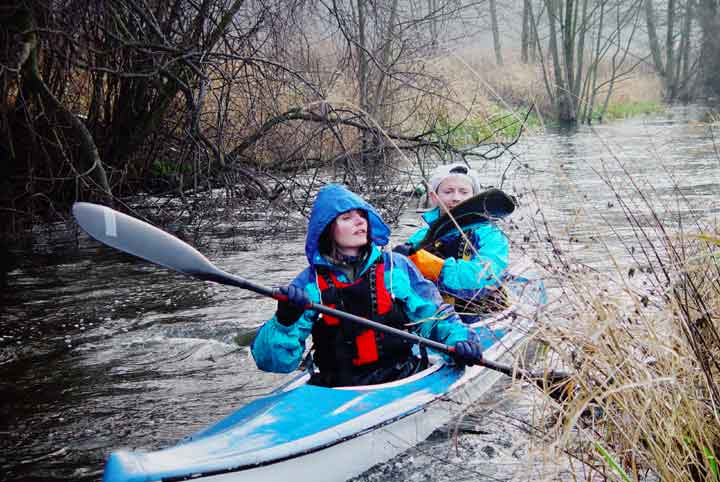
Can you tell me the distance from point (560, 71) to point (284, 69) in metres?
17.1

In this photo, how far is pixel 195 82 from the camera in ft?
24.7

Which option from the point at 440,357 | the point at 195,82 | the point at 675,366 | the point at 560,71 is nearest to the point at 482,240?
the point at 440,357

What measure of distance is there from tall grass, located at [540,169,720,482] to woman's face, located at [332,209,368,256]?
47.0 inches

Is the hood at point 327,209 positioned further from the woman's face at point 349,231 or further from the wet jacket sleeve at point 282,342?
the wet jacket sleeve at point 282,342

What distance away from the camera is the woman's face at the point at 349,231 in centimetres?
364

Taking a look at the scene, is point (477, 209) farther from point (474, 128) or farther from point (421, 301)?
point (474, 128)

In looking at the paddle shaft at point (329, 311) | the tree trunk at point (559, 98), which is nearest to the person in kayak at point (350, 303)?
the paddle shaft at point (329, 311)

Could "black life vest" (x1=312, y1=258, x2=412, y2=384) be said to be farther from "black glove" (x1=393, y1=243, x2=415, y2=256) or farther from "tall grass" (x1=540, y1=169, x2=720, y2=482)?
"tall grass" (x1=540, y1=169, x2=720, y2=482)

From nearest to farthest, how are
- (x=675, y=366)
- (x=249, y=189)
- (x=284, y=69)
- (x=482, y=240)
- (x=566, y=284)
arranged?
(x=675, y=366)
(x=566, y=284)
(x=482, y=240)
(x=284, y=69)
(x=249, y=189)

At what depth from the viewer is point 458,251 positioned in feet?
16.1

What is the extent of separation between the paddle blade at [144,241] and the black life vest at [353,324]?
1.73 feet

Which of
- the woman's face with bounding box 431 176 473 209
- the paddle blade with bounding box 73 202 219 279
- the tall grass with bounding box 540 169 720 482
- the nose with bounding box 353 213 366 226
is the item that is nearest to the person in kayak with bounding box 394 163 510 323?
the woman's face with bounding box 431 176 473 209

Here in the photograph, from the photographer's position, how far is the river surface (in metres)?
3.40

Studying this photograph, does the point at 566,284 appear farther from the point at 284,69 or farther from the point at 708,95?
the point at 708,95
